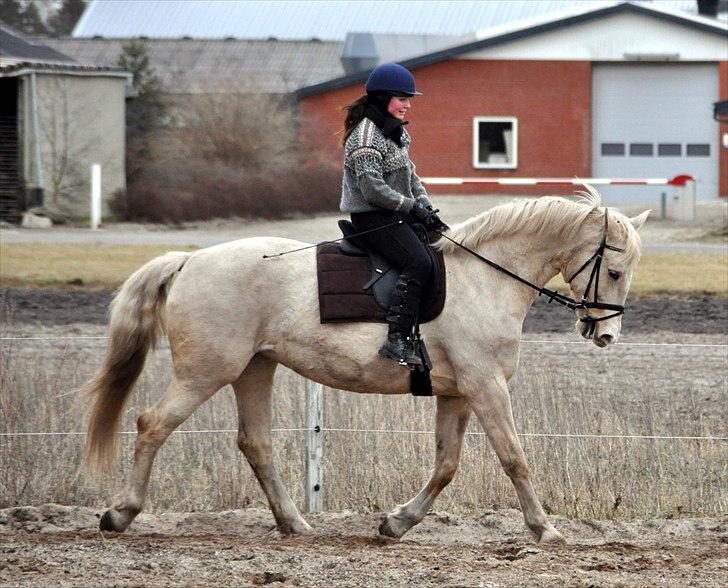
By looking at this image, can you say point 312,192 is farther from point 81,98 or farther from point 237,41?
point 237,41

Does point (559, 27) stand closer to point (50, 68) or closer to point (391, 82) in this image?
point (50, 68)

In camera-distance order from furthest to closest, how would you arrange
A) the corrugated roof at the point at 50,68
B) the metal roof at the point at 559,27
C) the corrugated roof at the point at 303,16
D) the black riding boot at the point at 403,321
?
the corrugated roof at the point at 303,16 → the metal roof at the point at 559,27 → the corrugated roof at the point at 50,68 → the black riding boot at the point at 403,321

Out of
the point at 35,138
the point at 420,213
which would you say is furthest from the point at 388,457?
the point at 35,138

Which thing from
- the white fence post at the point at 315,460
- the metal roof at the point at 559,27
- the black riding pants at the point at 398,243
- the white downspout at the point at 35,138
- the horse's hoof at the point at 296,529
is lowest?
the horse's hoof at the point at 296,529

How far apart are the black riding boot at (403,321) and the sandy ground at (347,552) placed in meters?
0.99

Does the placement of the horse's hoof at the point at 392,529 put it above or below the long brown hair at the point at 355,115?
below

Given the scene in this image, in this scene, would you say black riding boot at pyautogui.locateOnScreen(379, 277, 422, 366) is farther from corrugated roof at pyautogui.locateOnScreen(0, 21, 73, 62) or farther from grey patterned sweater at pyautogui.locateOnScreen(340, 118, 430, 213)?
corrugated roof at pyautogui.locateOnScreen(0, 21, 73, 62)

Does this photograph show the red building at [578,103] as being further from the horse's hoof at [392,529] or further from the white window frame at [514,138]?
the horse's hoof at [392,529]

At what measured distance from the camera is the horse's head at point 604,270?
6805 millimetres

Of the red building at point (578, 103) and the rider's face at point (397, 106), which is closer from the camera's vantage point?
the rider's face at point (397, 106)

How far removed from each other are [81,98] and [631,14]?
1514 cm

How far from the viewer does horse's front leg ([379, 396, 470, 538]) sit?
7.06 meters

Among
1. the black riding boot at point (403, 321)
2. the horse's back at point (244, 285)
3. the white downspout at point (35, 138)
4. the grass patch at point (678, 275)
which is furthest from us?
the white downspout at point (35, 138)

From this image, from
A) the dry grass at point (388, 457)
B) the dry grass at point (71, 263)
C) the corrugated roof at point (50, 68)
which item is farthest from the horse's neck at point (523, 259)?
the corrugated roof at point (50, 68)
